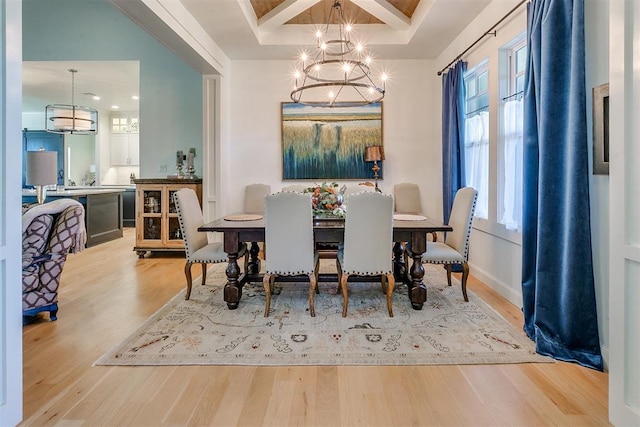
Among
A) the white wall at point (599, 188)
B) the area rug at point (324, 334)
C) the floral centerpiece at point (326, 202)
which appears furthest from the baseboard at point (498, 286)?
the floral centerpiece at point (326, 202)

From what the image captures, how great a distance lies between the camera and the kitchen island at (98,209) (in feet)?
19.2

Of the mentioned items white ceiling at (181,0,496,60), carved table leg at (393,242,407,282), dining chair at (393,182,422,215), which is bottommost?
carved table leg at (393,242,407,282)

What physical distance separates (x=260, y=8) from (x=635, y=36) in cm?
393

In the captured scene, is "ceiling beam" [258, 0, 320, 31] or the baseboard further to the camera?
"ceiling beam" [258, 0, 320, 31]

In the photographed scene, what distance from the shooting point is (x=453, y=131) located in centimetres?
446

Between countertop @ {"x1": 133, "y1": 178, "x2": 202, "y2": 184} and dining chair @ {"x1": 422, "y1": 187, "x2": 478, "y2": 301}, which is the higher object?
countertop @ {"x1": 133, "y1": 178, "x2": 202, "y2": 184}

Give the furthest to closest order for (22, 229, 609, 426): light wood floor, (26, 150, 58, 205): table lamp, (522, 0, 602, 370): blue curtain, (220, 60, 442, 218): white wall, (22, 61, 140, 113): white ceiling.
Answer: (22, 61, 140, 113): white ceiling, (220, 60, 442, 218): white wall, (26, 150, 58, 205): table lamp, (522, 0, 602, 370): blue curtain, (22, 229, 609, 426): light wood floor

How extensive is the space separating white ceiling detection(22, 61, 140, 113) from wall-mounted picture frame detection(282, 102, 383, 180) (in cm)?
288

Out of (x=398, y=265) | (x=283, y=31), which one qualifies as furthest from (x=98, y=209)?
(x=398, y=265)

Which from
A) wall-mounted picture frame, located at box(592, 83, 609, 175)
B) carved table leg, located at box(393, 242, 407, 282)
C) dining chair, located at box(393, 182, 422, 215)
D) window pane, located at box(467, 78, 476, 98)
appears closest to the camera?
wall-mounted picture frame, located at box(592, 83, 609, 175)

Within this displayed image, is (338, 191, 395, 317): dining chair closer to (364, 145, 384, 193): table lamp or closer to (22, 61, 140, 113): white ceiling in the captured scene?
→ (364, 145, 384, 193): table lamp

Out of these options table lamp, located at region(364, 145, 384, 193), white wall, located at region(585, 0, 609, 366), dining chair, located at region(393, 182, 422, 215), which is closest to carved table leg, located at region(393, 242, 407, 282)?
dining chair, located at region(393, 182, 422, 215)

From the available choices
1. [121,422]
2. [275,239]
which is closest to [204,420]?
[121,422]

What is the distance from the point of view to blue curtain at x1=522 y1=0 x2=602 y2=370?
226 centimetres
